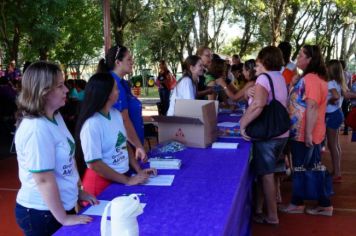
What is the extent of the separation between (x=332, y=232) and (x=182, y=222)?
7.55 feet

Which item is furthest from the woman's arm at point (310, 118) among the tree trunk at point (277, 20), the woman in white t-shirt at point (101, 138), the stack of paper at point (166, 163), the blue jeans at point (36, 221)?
the tree trunk at point (277, 20)

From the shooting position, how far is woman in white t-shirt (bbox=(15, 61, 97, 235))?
4.98ft

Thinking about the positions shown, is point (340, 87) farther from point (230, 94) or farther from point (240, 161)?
point (240, 161)

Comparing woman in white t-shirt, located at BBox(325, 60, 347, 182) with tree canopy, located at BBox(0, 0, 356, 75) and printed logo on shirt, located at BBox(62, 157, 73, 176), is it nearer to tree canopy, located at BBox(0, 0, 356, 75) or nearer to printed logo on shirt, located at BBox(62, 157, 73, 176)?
printed logo on shirt, located at BBox(62, 157, 73, 176)

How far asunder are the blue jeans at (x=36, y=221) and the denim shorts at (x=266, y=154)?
1.87 m

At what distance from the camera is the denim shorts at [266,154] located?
124 inches

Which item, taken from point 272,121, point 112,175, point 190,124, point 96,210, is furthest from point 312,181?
point 96,210

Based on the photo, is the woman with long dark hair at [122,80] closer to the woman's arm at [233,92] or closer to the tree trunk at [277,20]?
the woman's arm at [233,92]

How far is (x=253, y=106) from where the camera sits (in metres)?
2.99

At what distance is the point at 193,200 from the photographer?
72.1 inches

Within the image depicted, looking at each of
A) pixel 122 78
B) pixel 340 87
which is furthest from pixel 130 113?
pixel 340 87

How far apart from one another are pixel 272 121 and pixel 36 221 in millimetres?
1946

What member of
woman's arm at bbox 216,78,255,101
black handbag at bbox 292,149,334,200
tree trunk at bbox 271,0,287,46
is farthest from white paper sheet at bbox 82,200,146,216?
tree trunk at bbox 271,0,287,46

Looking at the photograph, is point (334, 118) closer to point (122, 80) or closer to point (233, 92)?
point (233, 92)
